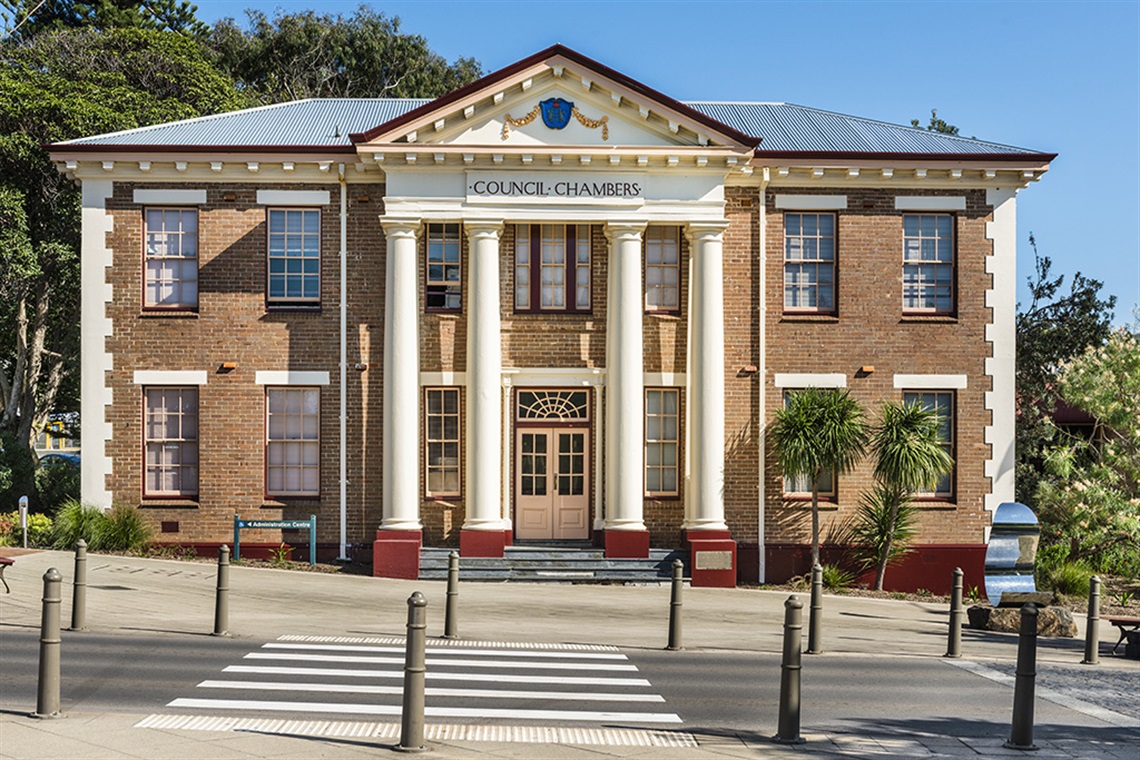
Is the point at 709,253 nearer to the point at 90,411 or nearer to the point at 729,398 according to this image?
the point at 729,398

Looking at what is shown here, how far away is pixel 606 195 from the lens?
2298 cm

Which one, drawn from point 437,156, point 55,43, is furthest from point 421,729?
point 55,43

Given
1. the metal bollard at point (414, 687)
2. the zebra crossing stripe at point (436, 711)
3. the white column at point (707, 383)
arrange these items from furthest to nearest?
the white column at point (707, 383) → the zebra crossing stripe at point (436, 711) → the metal bollard at point (414, 687)

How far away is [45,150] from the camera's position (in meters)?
26.4

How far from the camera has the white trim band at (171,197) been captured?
930 inches

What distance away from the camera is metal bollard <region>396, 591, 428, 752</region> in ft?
30.6

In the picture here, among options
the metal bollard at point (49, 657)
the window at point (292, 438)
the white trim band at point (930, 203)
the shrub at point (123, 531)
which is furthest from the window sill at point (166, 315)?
the metal bollard at point (49, 657)

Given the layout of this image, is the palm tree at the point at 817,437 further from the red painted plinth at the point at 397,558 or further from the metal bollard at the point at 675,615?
the metal bollard at the point at 675,615

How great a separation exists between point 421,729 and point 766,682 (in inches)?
191

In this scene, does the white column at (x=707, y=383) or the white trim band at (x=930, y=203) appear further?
→ the white trim band at (x=930, y=203)

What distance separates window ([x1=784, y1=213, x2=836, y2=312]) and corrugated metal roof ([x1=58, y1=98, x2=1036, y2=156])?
55.5 inches

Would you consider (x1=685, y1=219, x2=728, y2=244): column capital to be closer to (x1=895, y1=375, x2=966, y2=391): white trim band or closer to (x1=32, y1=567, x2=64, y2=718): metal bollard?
(x1=895, y1=375, x2=966, y2=391): white trim band

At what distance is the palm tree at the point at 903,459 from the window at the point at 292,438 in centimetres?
1067

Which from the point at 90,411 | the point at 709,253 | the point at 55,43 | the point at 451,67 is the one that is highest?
the point at 451,67
